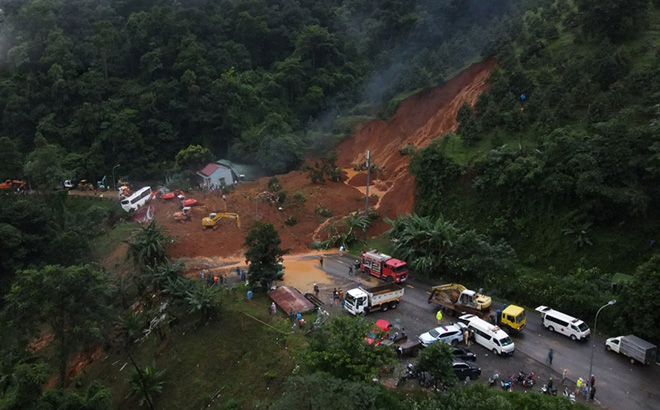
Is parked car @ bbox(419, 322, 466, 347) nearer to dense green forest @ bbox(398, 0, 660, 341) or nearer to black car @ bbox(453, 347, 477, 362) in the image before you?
black car @ bbox(453, 347, 477, 362)

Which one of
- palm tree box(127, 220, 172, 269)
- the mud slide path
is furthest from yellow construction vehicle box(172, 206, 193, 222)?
the mud slide path

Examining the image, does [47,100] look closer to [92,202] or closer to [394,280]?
[92,202]

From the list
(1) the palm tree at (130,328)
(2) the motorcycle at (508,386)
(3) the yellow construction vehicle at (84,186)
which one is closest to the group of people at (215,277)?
(1) the palm tree at (130,328)

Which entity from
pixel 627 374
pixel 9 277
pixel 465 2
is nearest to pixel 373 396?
pixel 627 374

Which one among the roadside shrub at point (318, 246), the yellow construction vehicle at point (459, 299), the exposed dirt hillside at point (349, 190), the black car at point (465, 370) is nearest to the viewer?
the black car at point (465, 370)

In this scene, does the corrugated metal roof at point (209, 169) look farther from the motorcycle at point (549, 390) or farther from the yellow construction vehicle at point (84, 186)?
the motorcycle at point (549, 390)

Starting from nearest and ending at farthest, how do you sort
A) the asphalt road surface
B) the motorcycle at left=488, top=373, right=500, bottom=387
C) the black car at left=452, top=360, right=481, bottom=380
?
the asphalt road surface
the motorcycle at left=488, top=373, right=500, bottom=387
the black car at left=452, top=360, right=481, bottom=380

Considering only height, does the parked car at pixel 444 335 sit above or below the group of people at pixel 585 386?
below
